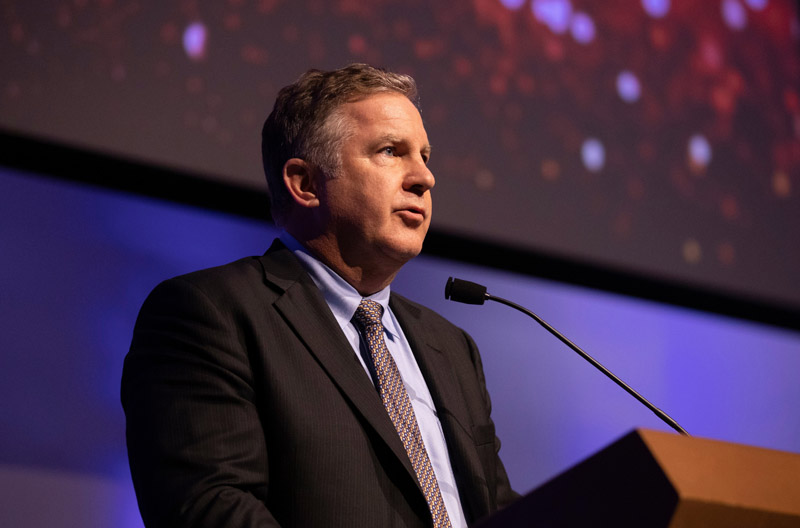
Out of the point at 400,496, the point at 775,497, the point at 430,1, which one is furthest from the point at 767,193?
the point at 775,497

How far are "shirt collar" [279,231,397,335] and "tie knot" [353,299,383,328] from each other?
0.01m

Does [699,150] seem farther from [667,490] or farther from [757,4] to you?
[667,490]

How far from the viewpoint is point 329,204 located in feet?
5.80

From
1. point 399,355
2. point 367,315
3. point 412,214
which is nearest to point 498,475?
point 399,355

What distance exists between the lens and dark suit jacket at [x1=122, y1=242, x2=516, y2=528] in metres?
1.31

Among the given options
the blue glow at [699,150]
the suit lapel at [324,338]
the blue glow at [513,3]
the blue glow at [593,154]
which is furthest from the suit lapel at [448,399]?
the blue glow at [699,150]

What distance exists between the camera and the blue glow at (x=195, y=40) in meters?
2.23

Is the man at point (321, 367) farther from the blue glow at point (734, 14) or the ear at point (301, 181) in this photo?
the blue glow at point (734, 14)

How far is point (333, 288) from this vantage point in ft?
5.57

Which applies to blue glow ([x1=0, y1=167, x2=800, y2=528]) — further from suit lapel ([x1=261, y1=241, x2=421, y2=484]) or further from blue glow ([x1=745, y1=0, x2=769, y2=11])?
blue glow ([x1=745, y1=0, x2=769, y2=11])

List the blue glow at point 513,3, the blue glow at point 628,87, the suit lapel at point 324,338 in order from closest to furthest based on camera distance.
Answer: the suit lapel at point 324,338
the blue glow at point 513,3
the blue glow at point 628,87

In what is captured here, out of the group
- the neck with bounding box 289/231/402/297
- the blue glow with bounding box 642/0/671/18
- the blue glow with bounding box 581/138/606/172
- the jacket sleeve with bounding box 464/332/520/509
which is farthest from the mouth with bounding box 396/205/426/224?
the blue glow with bounding box 642/0/671/18

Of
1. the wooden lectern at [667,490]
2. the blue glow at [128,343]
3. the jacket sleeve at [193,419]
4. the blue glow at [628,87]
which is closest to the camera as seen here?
the wooden lectern at [667,490]

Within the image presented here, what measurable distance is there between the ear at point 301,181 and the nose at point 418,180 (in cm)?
22
